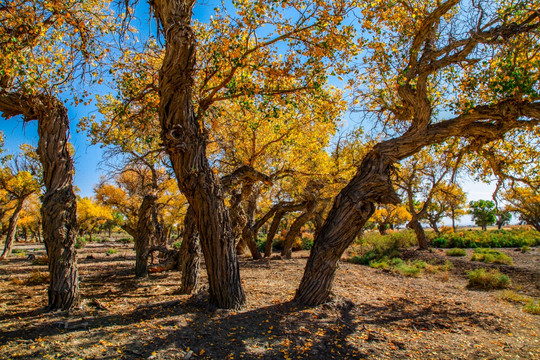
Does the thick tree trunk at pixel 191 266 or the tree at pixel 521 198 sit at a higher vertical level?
the tree at pixel 521 198

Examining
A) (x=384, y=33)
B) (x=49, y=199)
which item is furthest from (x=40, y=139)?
(x=384, y=33)

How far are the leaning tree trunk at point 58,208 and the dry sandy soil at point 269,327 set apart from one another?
1.17 feet

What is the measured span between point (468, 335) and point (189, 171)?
4.59 metres

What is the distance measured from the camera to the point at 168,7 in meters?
4.23

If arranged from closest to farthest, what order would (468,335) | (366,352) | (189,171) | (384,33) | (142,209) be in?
(366,352), (468,335), (189,171), (384,33), (142,209)

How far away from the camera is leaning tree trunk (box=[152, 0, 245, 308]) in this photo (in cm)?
416

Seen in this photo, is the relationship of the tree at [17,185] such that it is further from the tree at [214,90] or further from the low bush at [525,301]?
the low bush at [525,301]

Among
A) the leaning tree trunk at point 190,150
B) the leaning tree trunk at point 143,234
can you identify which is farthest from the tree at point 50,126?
the leaning tree trunk at point 143,234

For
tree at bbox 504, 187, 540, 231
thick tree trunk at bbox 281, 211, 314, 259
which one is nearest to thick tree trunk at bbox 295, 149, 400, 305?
tree at bbox 504, 187, 540, 231

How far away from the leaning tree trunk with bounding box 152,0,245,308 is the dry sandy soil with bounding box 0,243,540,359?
597 millimetres

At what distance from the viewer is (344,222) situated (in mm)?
4641

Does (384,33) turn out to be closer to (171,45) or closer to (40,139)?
(171,45)

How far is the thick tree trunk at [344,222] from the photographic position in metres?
4.61

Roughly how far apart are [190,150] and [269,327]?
109 inches
